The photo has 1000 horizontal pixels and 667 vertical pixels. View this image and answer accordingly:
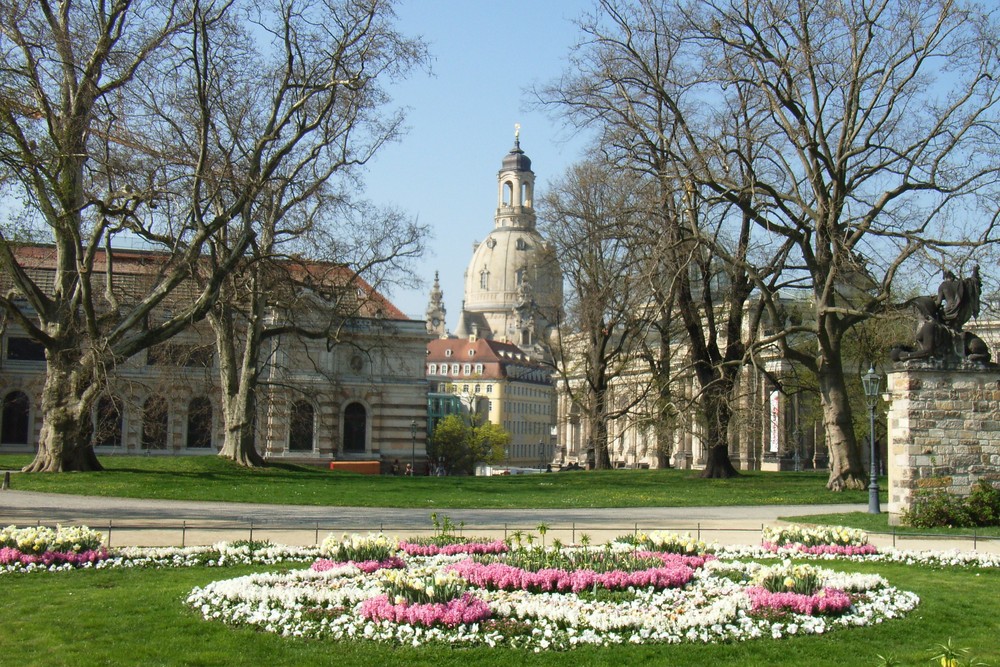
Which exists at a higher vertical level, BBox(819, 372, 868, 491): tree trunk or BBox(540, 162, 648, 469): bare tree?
BBox(540, 162, 648, 469): bare tree

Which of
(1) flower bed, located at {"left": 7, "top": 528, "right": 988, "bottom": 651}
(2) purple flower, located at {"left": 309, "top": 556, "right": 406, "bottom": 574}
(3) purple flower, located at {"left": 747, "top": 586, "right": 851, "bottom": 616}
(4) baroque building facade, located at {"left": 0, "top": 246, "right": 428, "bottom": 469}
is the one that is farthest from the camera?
(4) baroque building facade, located at {"left": 0, "top": 246, "right": 428, "bottom": 469}

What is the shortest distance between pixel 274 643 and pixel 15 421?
2070 inches

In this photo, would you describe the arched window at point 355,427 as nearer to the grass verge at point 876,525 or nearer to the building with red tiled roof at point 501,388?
the grass verge at point 876,525

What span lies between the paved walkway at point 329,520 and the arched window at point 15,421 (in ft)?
113

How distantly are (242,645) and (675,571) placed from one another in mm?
5866

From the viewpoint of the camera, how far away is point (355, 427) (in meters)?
64.4

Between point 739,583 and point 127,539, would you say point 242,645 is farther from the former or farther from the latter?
point 127,539

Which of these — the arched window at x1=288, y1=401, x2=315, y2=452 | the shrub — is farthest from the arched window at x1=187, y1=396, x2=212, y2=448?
the shrub

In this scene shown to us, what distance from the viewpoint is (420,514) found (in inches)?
957

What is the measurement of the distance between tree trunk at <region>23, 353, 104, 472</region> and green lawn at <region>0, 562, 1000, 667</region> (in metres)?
17.2

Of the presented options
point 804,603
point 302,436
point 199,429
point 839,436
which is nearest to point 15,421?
point 199,429

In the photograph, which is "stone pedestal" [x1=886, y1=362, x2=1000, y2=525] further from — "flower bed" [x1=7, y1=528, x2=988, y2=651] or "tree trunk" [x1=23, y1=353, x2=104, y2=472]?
"tree trunk" [x1=23, y1=353, x2=104, y2=472]

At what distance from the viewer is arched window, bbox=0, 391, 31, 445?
190 feet

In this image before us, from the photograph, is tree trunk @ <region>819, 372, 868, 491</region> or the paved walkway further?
tree trunk @ <region>819, 372, 868, 491</region>
